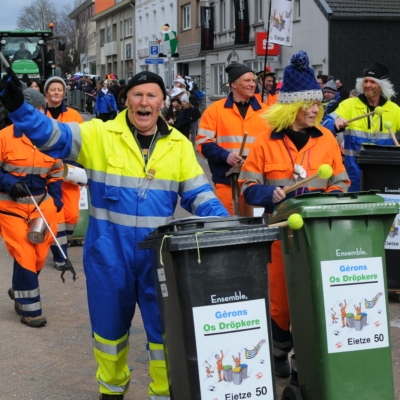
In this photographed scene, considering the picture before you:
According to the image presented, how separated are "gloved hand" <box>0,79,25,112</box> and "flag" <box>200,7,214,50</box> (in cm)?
3547

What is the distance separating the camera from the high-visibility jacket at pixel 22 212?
6.90 meters

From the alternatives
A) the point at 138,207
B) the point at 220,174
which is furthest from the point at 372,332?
the point at 220,174

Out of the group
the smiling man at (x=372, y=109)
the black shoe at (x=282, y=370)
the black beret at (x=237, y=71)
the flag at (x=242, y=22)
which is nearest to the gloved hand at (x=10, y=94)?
the black shoe at (x=282, y=370)

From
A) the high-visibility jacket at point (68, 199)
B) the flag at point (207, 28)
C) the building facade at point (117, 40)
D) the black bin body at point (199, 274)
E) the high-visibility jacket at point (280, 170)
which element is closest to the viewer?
the black bin body at point (199, 274)

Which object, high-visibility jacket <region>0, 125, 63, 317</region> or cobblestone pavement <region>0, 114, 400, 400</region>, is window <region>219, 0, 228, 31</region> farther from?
high-visibility jacket <region>0, 125, 63, 317</region>

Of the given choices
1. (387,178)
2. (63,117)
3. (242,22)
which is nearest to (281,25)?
(63,117)

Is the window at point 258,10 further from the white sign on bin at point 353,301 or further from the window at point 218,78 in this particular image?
the white sign on bin at point 353,301

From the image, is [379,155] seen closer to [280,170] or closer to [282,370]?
[280,170]

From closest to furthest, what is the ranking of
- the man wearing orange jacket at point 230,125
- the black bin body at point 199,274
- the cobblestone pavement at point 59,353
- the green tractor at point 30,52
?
1. the black bin body at point 199,274
2. the cobblestone pavement at point 59,353
3. the man wearing orange jacket at point 230,125
4. the green tractor at point 30,52

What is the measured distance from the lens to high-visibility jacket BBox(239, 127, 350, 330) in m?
5.10

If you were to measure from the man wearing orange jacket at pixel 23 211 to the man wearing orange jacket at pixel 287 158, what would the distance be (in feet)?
7.63

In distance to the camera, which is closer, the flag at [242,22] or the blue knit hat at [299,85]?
the blue knit hat at [299,85]

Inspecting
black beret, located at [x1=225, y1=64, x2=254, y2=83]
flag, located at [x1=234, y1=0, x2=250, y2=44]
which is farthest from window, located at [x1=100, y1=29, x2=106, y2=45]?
black beret, located at [x1=225, y1=64, x2=254, y2=83]

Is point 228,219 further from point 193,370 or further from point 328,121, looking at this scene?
point 328,121
